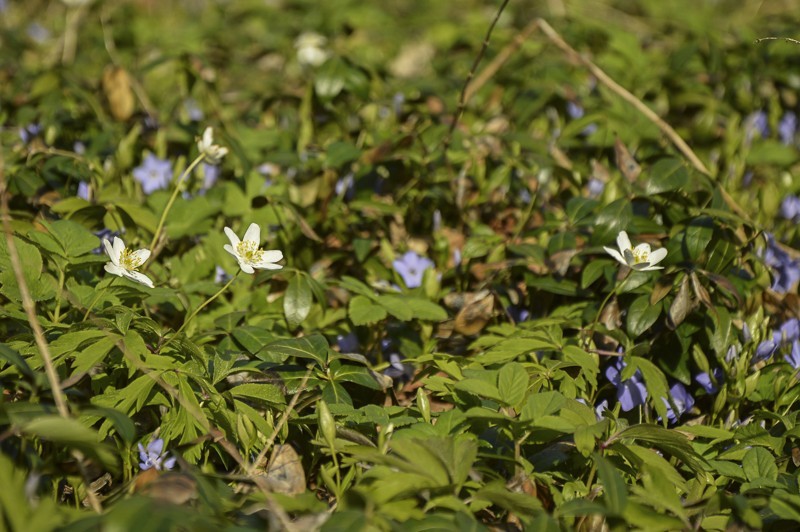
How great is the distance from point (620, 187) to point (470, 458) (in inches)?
60.5

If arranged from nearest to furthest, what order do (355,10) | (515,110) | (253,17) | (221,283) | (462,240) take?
(221,283) → (462,240) → (515,110) → (355,10) → (253,17)

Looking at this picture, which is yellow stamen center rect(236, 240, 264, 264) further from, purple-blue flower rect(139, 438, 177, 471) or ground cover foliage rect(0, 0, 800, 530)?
purple-blue flower rect(139, 438, 177, 471)

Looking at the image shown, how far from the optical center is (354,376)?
167 cm

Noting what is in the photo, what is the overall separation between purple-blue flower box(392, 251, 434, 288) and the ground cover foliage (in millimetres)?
13

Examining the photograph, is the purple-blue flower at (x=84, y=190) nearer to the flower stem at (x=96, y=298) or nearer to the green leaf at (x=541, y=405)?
the flower stem at (x=96, y=298)

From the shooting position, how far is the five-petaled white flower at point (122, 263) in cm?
165

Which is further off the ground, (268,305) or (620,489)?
(620,489)

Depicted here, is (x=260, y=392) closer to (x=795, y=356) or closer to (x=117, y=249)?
(x=117, y=249)

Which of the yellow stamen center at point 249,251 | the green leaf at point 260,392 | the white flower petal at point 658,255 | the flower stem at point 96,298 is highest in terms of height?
the white flower petal at point 658,255

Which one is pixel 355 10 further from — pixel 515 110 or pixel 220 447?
pixel 220 447

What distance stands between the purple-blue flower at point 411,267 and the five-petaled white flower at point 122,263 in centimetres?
76

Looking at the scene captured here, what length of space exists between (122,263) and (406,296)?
0.68 meters

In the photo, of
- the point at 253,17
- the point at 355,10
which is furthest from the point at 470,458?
the point at 253,17

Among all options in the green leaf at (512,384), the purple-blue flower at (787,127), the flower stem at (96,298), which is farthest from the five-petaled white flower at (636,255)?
the purple-blue flower at (787,127)
